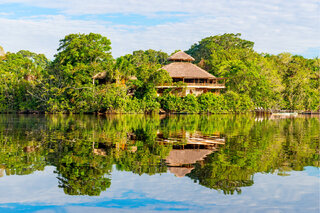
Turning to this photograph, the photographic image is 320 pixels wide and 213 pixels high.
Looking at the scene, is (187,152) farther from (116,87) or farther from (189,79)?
(189,79)

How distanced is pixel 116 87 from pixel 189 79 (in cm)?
1162

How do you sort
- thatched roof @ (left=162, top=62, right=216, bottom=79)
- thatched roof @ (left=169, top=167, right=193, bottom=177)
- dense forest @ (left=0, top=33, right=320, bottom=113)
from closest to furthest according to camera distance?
thatched roof @ (left=169, top=167, right=193, bottom=177), dense forest @ (left=0, top=33, right=320, bottom=113), thatched roof @ (left=162, top=62, right=216, bottom=79)

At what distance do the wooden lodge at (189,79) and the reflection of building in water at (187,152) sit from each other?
96.9 feet

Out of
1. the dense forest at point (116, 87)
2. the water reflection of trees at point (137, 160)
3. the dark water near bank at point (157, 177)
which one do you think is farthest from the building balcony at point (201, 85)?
the dark water near bank at point (157, 177)

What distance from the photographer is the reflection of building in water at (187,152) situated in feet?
30.4

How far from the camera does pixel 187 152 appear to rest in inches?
457

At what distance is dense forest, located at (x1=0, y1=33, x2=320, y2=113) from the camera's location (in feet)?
131

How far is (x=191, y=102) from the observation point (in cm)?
4284

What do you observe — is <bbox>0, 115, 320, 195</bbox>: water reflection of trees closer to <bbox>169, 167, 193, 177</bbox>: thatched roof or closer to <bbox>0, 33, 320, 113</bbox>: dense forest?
<bbox>169, 167, 193, 177</bbox>: thatched roof

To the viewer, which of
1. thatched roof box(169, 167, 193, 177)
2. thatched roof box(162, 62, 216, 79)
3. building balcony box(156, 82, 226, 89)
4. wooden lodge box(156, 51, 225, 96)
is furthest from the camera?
thatched roof box(162, 62, 216, 79)

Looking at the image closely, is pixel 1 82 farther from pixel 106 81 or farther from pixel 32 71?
pixel 106 81

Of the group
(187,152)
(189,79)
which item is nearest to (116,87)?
(189,79)

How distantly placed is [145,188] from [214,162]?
3.02 metres

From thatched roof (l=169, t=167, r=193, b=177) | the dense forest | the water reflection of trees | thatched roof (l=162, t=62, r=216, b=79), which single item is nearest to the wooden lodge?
thatched roof (l=162, t=62, r=216, b=79)
